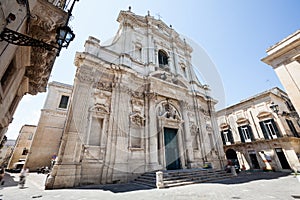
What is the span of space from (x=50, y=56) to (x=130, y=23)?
9992 mm

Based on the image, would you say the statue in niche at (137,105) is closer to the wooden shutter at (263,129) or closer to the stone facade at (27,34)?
the stone facade at (27,34)

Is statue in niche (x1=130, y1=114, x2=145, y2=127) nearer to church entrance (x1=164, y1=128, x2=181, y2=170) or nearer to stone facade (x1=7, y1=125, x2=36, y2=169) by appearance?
church entrance (x1=164, y1=128, x2=181, y2=170)

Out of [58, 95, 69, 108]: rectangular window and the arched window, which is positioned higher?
the arched window

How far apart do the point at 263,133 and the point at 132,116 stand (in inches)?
659

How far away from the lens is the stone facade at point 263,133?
1468 centimetres

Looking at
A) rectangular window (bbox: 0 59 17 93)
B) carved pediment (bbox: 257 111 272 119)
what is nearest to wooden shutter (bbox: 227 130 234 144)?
carved pediment (bbox: 257 111 272 119)

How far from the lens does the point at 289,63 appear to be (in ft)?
21.8

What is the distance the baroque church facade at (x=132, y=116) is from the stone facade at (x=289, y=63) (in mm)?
6996

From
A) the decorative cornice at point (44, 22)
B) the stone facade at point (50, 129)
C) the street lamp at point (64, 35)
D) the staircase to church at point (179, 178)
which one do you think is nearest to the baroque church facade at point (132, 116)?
the staircase to church at point (179, 178)

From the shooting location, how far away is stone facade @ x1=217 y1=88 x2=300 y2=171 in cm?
1468

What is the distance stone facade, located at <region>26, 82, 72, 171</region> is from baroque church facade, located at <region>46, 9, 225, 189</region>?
28.7 feet

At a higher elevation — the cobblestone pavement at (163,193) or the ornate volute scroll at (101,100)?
the ornate volute scroll at (101,100)

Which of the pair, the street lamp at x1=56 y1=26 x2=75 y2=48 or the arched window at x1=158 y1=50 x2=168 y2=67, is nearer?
the street lamp at x1=56 y1=26 x2=75 y2=48

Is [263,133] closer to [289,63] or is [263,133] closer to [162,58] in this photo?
[289,63]
